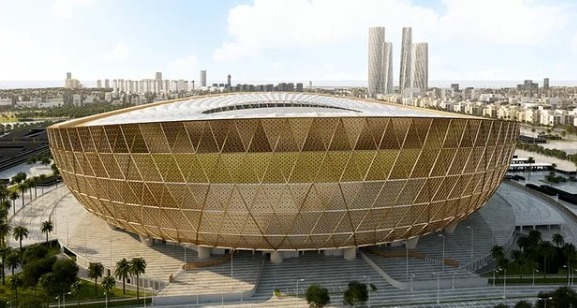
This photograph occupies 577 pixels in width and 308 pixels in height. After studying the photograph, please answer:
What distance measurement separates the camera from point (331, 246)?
149ft

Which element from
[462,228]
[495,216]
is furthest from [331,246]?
[495,216]

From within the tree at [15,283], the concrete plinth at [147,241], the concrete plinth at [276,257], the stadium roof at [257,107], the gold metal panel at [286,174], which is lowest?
the tree at [15,283]

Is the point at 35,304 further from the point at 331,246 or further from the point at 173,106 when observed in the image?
the point at 173,106

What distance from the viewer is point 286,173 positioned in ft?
131

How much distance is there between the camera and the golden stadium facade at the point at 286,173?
130ft

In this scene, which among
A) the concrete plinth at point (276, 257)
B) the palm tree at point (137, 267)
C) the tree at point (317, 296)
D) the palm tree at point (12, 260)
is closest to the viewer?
the tree at point (317, 296)

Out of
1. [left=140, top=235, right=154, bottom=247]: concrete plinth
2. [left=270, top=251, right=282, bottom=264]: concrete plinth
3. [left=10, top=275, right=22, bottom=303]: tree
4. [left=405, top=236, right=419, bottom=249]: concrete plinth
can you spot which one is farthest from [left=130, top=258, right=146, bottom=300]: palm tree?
[left=405, top=236, right=419, bottom=249]: concrete plinth

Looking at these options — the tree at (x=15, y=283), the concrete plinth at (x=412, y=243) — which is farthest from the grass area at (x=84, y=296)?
the concrete plinth at (x=412, y=243)

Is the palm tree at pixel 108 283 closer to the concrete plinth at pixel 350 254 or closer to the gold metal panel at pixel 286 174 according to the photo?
the gold metal panel at pixel 286 174

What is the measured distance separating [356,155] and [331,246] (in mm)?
10072

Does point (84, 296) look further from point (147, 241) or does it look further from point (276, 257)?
point (276, 257)

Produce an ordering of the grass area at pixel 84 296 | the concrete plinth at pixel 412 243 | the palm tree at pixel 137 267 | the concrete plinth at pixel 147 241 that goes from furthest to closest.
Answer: the concrete plinth at pixel 147 241
the concrete plinth at pixel 412 243
the grass area at pixel 84 296
the palm tree at pixel 137 267

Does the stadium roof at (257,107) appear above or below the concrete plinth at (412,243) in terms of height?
above

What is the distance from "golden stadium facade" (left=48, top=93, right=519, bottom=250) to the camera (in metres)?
39.5
